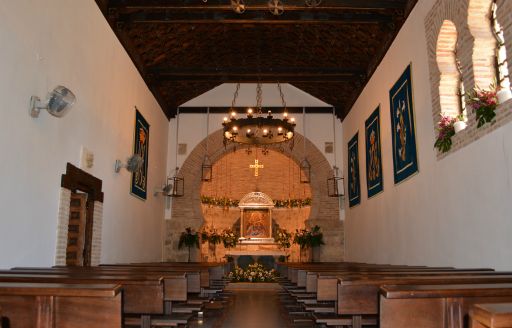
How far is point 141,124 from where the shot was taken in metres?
10.2

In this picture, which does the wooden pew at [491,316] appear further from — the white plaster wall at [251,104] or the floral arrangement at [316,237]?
the white plaster wall at [251,104]

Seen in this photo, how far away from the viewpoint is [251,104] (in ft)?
44.3

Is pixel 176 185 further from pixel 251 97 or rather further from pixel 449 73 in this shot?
pixel 449 73

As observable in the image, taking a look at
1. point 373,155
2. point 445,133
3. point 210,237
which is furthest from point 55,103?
point 210,237

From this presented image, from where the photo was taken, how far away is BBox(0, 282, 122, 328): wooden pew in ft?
6.89

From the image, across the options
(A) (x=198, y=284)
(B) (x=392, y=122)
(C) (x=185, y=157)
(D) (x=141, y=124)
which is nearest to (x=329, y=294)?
(A) (x=198, y=284)

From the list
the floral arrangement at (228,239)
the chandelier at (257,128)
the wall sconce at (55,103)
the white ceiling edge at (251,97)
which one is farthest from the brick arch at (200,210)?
the wall sconce at (55,103)

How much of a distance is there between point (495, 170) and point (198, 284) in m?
3.31

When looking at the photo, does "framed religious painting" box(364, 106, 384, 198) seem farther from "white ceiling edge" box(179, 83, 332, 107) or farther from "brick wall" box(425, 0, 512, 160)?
"white ceiling edge" box(179, 83, 332, 107)

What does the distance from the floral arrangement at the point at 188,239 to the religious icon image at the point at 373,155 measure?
4.93 m

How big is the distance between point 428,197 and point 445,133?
1.19 m

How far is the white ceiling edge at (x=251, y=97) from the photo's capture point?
13547mm

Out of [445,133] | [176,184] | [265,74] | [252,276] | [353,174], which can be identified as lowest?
[252,276]

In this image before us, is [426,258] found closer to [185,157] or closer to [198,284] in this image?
[198,284]
